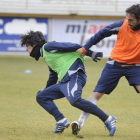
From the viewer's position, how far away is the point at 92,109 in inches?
234

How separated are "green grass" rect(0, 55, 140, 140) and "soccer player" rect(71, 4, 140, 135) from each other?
0.61 metres

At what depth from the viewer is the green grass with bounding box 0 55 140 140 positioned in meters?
6.16

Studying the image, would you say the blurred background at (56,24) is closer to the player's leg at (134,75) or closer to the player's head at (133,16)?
the player's leg at (134,75)

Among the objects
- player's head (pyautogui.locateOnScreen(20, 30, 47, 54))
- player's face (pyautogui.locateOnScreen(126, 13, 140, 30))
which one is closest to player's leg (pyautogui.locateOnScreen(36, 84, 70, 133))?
player's head (pyautogui.locateOnScreen(20, 30, 47, 54))

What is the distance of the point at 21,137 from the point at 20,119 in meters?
1.62

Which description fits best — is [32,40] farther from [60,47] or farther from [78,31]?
[78,31]

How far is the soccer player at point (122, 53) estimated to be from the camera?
5.93 meters

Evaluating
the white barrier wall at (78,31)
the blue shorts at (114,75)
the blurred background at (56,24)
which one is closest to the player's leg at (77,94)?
the blue shorts at (114,75)

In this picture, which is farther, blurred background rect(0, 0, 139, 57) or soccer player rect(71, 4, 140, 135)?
blurred background rect(0, 0, 139, 57)

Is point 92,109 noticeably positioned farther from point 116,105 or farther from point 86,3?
point 86,3

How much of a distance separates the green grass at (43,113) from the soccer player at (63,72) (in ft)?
1.19

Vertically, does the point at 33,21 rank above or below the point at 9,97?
below

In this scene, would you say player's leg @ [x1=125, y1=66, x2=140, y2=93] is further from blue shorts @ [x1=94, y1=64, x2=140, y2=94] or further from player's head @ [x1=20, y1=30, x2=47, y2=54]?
player's head @ [x1=20, y1=30, x2=47, y2=54]

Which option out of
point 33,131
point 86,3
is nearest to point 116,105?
point 33,131
